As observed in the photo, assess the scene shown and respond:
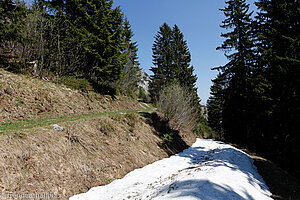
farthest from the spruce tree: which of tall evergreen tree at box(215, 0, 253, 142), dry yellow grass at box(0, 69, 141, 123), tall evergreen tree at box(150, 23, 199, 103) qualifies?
dry yellow grass at box(0, 69, 141, 123)

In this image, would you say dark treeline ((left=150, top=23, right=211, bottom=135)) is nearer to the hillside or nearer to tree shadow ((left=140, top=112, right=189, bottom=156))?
tree shadow ((left=140, top=112, right=189, bottom=156))

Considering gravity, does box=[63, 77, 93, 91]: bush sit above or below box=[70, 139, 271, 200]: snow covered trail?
above

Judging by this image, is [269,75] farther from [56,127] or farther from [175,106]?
[56,127]

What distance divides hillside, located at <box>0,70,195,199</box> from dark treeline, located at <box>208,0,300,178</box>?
1001 centimetres

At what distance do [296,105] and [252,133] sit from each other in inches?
314

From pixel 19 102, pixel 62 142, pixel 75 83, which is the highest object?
pixel 75 83

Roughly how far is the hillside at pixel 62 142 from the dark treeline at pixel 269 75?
10.0m

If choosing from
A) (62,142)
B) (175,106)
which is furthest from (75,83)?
(175,106)

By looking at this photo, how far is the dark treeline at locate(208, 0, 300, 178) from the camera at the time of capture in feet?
37.9

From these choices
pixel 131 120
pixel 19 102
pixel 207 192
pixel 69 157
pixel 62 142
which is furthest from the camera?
pixel 131 120

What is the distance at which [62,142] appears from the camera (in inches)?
211

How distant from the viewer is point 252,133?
17.7 meters

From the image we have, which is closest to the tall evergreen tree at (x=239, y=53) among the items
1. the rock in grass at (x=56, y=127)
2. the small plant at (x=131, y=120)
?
the small plant at (x=131, y=120)

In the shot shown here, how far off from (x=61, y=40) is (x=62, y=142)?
967 centimetres
